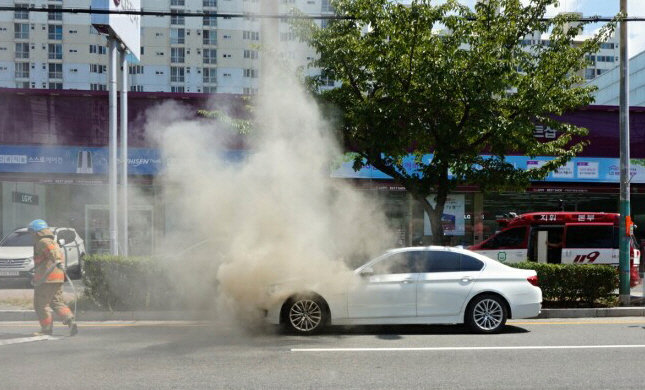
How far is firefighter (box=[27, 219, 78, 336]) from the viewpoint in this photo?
311 inches

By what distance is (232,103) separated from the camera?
485 inches

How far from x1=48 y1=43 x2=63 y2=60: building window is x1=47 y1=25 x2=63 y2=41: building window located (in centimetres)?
70

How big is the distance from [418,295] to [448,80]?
153 inches

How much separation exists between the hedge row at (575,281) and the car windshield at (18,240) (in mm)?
12373

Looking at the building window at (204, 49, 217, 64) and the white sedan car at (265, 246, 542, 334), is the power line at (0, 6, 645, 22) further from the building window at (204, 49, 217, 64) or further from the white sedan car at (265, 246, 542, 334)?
the white sedan car at (265, 246, 542, 334)

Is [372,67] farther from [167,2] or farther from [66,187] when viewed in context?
[66,187]

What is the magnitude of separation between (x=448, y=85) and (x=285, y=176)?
11.3ft

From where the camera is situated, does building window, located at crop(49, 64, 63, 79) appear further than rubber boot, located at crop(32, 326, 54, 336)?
Yes

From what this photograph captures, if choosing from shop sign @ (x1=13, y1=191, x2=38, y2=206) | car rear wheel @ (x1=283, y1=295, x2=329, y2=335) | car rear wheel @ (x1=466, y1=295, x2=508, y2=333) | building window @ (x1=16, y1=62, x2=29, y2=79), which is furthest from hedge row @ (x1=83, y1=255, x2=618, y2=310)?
building window @ (x1=16, y1=62, x2=29, y2=79)

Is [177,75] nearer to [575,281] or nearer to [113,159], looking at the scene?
[113,159]

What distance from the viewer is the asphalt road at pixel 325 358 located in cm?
561

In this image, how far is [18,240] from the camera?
14938mm

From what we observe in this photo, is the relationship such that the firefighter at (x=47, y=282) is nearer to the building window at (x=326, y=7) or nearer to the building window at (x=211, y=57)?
the building window at (x=211, y=57)

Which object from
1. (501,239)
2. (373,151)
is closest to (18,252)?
(373,151)
